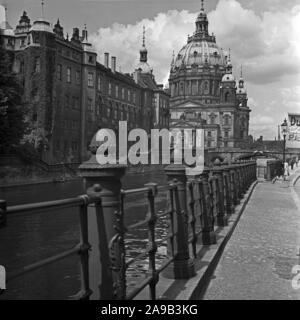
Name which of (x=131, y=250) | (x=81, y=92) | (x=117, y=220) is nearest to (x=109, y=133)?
(x=117, y=220)

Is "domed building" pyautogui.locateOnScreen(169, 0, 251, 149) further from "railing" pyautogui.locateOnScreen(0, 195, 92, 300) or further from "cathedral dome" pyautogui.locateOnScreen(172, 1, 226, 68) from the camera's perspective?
"railing" pyautogui.locateOnScreen(0, 195, 92, 300)

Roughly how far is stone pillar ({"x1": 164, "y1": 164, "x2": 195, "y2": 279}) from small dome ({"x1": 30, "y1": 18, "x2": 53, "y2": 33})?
43288 mm

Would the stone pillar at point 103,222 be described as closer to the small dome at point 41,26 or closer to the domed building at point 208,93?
the small dome at point 41,26

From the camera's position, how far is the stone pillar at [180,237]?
18.7 feet

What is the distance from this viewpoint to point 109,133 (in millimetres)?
3719

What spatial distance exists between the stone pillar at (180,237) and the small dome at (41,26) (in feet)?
142

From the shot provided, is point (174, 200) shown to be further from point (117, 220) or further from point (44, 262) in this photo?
point (44, 262)

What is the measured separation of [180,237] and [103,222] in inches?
93.8

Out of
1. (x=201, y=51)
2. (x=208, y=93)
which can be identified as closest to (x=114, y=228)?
(x=208, y=93)

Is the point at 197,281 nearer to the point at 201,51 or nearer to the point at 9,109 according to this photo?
the point at 9,109

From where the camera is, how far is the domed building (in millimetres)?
136250

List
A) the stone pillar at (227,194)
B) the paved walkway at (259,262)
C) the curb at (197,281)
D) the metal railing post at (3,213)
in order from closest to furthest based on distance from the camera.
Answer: the metal railing post at (3,213) < the curb at (197,281) < the paved walkway at (259,262) < the stone pillar at (227,194)

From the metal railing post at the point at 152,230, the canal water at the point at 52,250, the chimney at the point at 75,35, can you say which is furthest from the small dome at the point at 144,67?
the metal railing post at the point at 152,230
